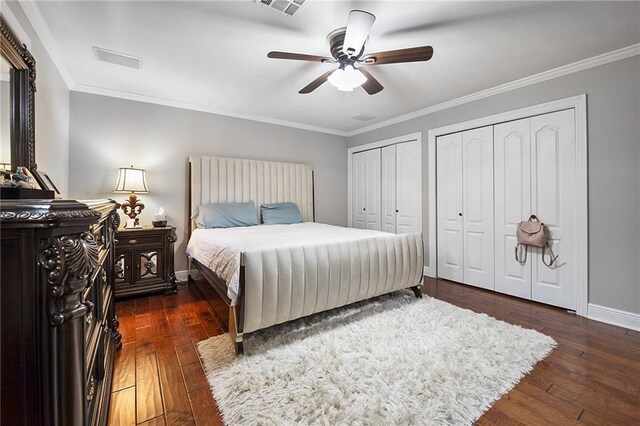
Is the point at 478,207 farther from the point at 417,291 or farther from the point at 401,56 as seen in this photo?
the point at 401,56

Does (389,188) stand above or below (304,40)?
below

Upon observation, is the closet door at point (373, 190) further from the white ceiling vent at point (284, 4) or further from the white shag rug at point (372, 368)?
the white ceiling vent at point (284, 4)

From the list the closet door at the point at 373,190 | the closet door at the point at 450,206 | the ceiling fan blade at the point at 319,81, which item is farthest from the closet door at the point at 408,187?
the ceiling fan blade at the point at 319,81

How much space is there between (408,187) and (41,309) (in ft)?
14.1

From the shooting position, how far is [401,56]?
6.80ft

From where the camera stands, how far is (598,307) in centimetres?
262

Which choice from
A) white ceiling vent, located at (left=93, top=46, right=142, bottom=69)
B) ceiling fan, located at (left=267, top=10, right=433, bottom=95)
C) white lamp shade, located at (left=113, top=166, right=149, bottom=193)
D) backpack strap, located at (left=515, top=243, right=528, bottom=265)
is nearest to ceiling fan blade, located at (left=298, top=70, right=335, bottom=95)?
ceiling fan, located at (left=267, top=10, right=433, bottom=95)

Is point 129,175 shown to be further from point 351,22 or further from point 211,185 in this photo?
point 351,22

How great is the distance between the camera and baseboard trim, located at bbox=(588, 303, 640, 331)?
2.44 m

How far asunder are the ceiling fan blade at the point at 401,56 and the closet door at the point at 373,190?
9.10 feet

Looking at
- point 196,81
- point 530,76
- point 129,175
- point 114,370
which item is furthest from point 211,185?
point 530,76

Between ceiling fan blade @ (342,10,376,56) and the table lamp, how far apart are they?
9.02 feet

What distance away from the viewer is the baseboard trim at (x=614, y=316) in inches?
95.9

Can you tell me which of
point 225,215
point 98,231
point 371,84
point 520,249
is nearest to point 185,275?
point 225,215
